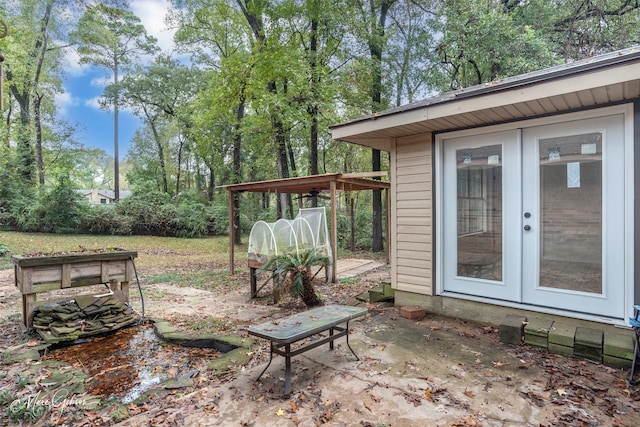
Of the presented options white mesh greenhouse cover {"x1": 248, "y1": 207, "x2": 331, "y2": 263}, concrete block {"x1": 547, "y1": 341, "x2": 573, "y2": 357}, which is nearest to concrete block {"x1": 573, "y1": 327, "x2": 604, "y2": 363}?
concrete block {"x1": 547, "y1": 341, "x2": 573, "y2": 357}

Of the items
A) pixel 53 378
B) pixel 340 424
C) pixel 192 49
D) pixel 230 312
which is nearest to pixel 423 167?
pixel 340 424

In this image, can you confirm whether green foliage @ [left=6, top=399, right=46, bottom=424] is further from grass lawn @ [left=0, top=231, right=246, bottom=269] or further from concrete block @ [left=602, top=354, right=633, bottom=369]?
grass lawn @ [left=0, top=231, right=246, bottom=269]

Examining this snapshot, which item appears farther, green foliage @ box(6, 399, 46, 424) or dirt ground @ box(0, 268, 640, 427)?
green foliage @ box(6, 399, 46, 424)

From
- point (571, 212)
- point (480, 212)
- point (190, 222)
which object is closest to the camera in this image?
point (571, 212)

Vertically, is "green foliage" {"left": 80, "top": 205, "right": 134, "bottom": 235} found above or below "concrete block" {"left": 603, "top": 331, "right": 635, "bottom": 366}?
above

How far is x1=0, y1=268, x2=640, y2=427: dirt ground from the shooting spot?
2.06 metres

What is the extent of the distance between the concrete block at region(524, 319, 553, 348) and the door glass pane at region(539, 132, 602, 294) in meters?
0.41

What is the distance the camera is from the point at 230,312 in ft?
15.7

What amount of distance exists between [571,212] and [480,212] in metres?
0.82

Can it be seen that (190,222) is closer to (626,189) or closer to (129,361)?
(129,361)

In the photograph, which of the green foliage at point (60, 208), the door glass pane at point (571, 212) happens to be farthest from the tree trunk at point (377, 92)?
the green foliage at point (60, 208)

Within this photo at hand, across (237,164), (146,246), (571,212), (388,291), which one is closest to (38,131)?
(146,246)

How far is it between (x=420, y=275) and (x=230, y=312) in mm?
2683

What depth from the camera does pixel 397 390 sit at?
2.37 m
